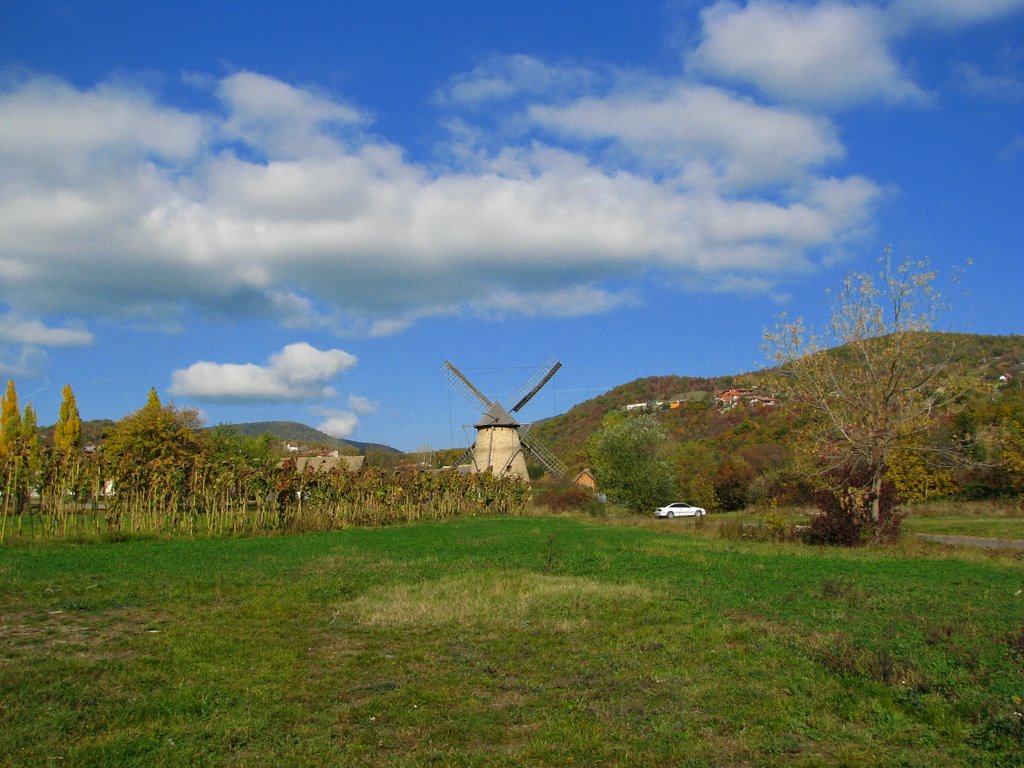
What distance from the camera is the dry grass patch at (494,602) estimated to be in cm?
1188

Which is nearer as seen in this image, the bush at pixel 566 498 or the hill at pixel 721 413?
the hill at pixel 721 413

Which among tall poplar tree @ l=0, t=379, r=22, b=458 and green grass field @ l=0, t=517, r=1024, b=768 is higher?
tall poplar tree @ l=0, t=379, r=22, b=458

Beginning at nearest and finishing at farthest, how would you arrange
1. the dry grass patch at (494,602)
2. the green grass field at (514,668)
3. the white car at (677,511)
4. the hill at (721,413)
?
the green grass field at (514,668)
the dry grass patch at (494,602)
the hill at (721,413)
the white car at (677,511)

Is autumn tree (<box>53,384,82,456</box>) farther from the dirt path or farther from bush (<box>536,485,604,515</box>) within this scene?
the dirt path

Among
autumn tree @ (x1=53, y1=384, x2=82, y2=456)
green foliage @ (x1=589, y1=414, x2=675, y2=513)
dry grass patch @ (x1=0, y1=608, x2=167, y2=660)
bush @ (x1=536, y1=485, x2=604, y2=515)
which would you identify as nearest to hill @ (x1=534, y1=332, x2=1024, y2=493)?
green foliage @ (x1=589, y1=414, x2=675, y2=513)

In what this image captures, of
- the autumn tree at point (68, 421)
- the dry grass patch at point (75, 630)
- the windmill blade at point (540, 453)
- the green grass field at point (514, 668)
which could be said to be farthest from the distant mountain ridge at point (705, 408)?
the autumn tree at point (68, 421)

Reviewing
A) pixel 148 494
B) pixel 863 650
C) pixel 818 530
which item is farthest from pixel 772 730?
pixel 148 494

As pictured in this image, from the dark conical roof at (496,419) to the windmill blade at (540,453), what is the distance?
1.22 meters

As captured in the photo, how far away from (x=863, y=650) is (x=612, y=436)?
46.0 metres

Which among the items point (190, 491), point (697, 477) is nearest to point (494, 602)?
point (190, 491)

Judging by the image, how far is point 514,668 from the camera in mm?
9062

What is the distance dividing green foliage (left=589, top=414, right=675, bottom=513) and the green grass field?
113 feet

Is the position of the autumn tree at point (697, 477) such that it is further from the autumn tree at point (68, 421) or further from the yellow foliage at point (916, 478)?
the autumn tree at point (68, 421)

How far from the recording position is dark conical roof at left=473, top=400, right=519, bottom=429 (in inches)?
2392
